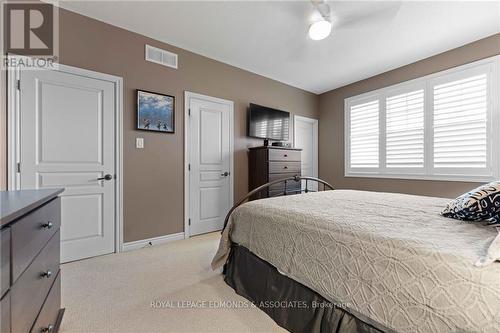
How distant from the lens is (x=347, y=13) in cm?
244

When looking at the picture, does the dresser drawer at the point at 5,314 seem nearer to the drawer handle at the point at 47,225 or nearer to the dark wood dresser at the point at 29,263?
the dark wood dresser at the point at 29,263

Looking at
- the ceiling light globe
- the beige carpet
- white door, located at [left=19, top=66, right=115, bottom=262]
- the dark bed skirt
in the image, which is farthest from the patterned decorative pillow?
white door, located at [left=19, top=66, right=115, bottom=262]

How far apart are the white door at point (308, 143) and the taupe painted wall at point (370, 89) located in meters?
0.14

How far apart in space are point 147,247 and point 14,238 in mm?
2307

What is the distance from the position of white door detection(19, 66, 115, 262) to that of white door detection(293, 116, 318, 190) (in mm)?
3520

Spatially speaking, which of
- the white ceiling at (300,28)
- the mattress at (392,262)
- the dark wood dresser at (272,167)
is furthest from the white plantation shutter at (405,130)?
the mattress at (392,262)

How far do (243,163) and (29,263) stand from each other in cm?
316

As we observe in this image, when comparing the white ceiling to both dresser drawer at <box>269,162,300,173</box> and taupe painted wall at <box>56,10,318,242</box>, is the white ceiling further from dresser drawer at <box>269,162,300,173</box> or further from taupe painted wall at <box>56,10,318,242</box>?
dresser drawer at <box>269,162,300,173</box>

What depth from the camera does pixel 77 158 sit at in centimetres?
250

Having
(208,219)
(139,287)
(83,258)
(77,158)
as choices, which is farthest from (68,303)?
(208,219)

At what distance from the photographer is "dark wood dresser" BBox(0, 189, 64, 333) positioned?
2.42 ft

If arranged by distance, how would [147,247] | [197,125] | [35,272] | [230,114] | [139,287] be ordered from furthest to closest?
[230,114], [197,125], [147,247], [139,287], [35,272]

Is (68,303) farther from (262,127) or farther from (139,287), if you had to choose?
(262,127)

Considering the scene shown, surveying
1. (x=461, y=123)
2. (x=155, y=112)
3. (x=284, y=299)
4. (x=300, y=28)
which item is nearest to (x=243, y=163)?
(x=155, y=112)
